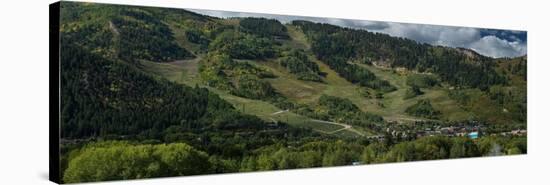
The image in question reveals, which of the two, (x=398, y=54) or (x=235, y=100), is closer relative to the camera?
(x=235, y=100)

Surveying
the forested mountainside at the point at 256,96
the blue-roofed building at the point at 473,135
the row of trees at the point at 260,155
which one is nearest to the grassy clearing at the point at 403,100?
the forested mountainside at the point at 256,96

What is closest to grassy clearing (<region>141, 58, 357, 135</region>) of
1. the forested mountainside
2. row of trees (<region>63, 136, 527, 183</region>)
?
the forested mountainside

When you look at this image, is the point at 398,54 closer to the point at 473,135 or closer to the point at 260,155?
the point at 473,135

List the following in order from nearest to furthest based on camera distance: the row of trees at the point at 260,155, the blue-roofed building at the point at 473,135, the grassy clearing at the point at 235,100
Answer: the row of trees at the point at 260,155 < the grassy clearing at the point at 235,100 < the blue-roofed building at the point at 473,135

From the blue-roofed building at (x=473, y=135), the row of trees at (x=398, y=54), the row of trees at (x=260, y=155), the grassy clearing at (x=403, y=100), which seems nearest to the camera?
the row of trees at (x=260, y=155)

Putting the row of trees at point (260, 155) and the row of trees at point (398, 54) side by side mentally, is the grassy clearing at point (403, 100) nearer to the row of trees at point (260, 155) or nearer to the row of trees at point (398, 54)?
the row of trees at point (398, 54)

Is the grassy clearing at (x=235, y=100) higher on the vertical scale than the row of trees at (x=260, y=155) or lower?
higher

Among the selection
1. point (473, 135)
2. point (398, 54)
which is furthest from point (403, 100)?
point (473, 135)

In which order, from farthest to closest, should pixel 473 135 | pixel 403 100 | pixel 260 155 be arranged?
pixel 473 135 → pixel 403 100 → pixel 260 155
